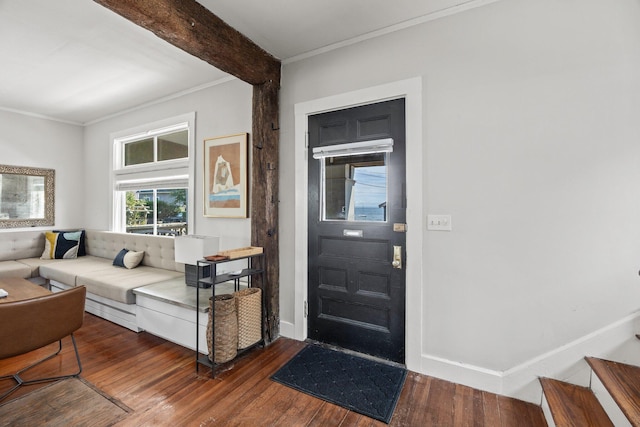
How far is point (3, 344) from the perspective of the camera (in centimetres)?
172

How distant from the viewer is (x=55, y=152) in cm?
470

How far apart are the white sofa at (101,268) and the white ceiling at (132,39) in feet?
6.31

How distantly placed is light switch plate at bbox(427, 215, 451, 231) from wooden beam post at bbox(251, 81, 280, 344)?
4.56ft

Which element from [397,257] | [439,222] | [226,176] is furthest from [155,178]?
[439,222]

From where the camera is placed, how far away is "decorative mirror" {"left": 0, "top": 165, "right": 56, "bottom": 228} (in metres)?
4.23

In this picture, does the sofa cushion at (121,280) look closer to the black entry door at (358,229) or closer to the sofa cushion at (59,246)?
the sofa cushion at (59,246)

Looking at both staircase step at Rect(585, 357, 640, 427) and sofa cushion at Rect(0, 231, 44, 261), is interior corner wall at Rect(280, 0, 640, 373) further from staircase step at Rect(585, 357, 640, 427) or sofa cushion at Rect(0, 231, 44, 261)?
sofa cushion at Rect(0, 231, 44, 261)

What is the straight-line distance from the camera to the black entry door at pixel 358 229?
2.25 m

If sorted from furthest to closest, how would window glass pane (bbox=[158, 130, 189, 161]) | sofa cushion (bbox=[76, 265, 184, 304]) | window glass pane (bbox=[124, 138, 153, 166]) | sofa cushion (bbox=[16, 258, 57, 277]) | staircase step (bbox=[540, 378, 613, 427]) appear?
window glass pane (bbox=[124, 138, 153, 166]) → sofa cushion (bbox=[16, 258, 57, 277]) → window glass pane (bbox=[158, 130, 189, 161]) → sofa cushion (bbox=[76, 265, 184, 304]) → staircase step (bbox=[540, 378, 613, 427])

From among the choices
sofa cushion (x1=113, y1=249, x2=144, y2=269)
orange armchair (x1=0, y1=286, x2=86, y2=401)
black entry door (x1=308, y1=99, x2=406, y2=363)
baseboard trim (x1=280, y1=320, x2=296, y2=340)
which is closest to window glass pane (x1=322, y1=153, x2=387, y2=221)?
black entry door (x1=308, y1=99, x2=406, y2=363)

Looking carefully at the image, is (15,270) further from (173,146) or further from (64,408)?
(64,408)

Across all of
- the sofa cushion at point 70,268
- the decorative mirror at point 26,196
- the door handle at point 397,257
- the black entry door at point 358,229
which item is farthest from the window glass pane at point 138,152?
the door handle at point 397,257

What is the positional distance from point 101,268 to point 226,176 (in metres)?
2.15

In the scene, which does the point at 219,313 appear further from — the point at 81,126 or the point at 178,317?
the point at 81,126
